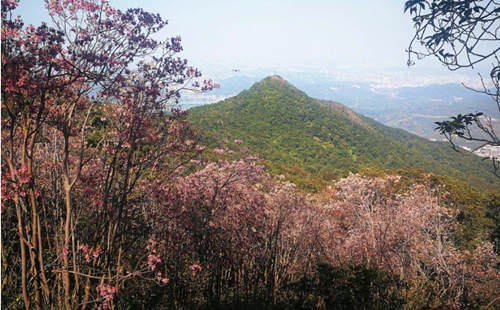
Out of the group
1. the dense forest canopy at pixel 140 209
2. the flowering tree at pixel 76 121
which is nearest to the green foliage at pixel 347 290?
the dense forest canopy at pixel 140 209

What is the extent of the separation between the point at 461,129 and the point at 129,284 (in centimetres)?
492

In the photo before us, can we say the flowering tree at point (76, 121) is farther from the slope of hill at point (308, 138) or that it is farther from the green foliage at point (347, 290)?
the slope of hill at point (308, 138)

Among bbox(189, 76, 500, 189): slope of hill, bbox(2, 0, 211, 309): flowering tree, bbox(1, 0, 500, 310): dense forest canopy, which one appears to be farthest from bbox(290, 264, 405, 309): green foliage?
bbox(189, 76, 500, 189): slope of hill

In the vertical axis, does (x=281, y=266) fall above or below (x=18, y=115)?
below

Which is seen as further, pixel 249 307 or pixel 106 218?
pixel 249 307

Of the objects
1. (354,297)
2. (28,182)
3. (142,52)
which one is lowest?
(354,297)

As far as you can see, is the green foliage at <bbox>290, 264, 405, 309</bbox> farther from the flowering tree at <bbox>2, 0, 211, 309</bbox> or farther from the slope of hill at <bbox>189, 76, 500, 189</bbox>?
the slope of hill at <bbox>189, 76, 500, 189</bbox>

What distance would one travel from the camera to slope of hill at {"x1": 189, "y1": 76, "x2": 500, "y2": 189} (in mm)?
38216

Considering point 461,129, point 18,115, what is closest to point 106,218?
point 18,115

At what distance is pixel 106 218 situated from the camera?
3395 millimetres

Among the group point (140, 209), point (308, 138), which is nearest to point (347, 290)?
point (140, 209)

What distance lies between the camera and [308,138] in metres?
46.3

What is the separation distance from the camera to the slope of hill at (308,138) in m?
38.2

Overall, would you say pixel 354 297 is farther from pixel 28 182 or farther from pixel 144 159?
pixel 28 182
